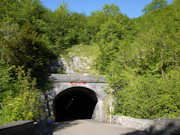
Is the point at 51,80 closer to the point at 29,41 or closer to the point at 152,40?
the point at 29,41

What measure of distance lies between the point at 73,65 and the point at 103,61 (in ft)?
14.8

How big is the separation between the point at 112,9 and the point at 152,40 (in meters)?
29.7

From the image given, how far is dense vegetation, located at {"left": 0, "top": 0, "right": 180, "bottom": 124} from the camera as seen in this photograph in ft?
35.8

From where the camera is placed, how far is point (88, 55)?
24.8 m

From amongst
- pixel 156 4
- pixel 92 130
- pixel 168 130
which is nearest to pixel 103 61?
pixel 92 130

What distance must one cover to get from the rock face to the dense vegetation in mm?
1115

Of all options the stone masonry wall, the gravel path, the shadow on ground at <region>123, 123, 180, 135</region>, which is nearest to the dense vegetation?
the stone masonry wall

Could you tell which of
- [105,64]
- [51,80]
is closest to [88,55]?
[105,64]

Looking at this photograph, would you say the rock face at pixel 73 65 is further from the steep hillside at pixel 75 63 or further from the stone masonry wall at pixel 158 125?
the stone masonry wall at pixel 158 125

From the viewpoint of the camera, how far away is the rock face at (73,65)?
22.2 metres

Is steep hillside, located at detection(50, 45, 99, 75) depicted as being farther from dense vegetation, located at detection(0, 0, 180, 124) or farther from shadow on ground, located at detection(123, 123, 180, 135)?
shadow on ground, located at detection(123, 123, 180, 135)

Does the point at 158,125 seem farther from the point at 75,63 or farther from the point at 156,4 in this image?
the point at 156,4

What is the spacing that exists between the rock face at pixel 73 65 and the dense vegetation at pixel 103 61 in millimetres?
1115

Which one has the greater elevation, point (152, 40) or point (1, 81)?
point (152, 40)
